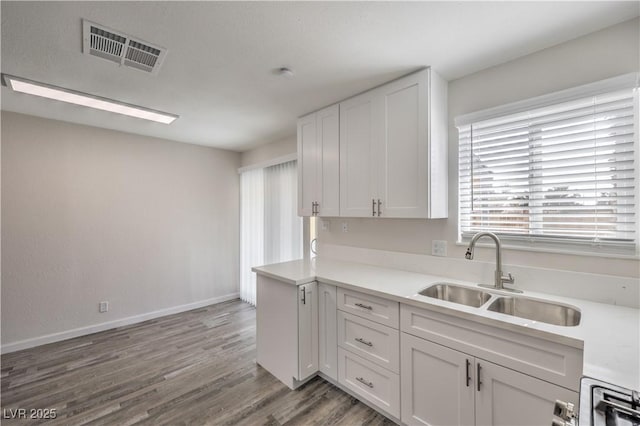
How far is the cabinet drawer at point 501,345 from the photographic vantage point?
1.18 m

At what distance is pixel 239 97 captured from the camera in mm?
2467

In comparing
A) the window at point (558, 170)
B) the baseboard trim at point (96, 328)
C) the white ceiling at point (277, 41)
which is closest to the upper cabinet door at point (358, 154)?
the white ceiling at point (277, 41)

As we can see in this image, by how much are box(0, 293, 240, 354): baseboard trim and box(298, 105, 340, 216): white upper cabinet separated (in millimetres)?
2355

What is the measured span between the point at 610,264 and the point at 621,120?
31.5 inches

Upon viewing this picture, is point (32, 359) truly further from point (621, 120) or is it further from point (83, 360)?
point (621, 120)

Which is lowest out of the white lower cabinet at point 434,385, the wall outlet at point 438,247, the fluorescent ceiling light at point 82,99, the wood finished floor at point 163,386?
the wood finished floor at point 163,386

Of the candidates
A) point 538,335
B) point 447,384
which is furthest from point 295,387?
point 538,335

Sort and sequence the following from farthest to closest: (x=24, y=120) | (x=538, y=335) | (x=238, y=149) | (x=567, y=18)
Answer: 1. (x=238, y=149)
2. (x=24, y=120)
3. (x=567, y=18)
4. (x=538, y=335)

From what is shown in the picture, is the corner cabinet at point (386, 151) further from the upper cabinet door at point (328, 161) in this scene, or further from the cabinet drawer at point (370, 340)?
the cabinet drawer at point (370, 340)

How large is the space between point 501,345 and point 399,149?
139 centimetres

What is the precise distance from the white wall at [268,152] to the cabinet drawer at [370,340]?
2.30m

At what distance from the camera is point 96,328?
10.7 feet

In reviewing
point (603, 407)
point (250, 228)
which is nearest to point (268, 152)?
point (250, 228)

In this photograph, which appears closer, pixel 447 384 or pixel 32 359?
pixel 447 384
